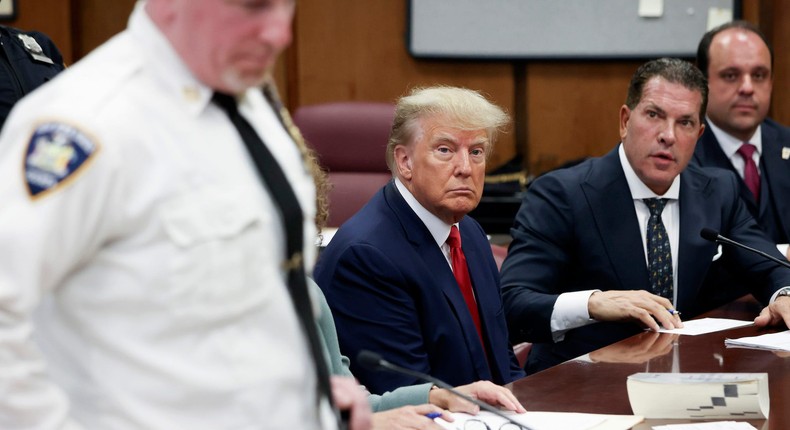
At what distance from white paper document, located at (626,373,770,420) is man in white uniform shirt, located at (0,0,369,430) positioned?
3.12 feet

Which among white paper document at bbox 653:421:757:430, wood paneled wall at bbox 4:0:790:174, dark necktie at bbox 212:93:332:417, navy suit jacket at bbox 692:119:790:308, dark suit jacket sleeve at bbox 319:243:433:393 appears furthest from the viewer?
wood paneled wall at bbox 4:0:790:174

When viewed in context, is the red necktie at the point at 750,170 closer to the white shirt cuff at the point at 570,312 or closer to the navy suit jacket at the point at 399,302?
Answer: the white shirt cuff at the point at 570,312

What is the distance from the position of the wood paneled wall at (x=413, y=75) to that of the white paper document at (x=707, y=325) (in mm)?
2573

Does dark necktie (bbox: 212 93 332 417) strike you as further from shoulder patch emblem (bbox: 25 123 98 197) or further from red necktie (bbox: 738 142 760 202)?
red necktie (bbox: 738 142 760 202)

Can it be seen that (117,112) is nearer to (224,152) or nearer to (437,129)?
(224,152)

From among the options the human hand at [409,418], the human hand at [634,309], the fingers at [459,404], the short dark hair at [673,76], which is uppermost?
the short dark hair at [673,76]

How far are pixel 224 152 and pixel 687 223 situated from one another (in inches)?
85.8

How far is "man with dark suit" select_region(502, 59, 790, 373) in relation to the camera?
293cm

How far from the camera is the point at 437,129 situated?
2.48 m

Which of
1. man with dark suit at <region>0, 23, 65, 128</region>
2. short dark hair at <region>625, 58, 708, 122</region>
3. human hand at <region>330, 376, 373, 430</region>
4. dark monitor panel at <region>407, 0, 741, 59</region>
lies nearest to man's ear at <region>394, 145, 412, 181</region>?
man with dark suit at <region>0, 23, 65, 128</region>

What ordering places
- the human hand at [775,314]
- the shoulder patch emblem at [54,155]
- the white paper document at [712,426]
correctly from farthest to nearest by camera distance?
the human hand at [775,314] → the white paper document at [712,426] → the shoulder patch emblem at [54,155]

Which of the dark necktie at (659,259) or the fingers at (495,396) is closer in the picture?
the fingers at (495,396)

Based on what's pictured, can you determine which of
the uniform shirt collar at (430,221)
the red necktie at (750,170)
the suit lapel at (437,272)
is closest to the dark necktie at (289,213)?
the suit lapel at (437,272)

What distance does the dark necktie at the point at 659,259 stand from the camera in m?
2.95
